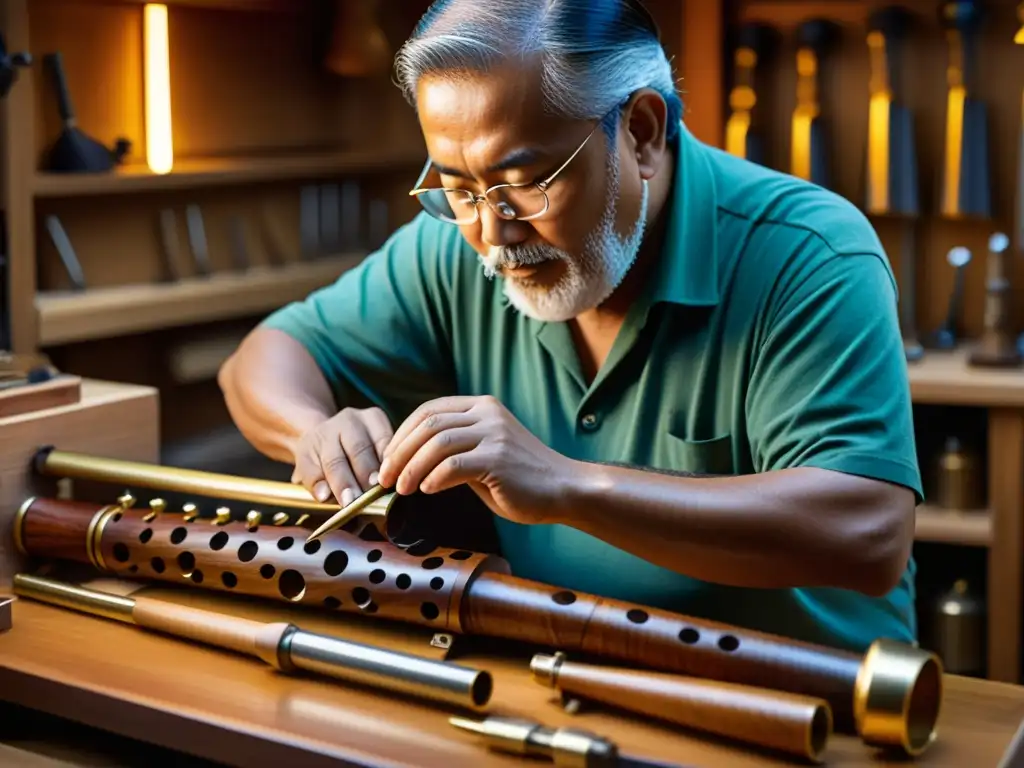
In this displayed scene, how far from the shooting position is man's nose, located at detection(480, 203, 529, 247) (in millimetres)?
1811

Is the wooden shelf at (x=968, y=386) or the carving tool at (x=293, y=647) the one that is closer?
the carving tool at (x=293, y=647)

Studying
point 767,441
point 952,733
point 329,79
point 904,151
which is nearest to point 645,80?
point 767,441

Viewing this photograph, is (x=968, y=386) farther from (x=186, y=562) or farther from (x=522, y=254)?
(x=186, y=562)

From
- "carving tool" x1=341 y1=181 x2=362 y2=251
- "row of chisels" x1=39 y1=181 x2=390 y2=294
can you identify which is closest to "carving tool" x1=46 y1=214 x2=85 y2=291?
"row of chisels" x1=39 y1=181 x2=390 y2=294

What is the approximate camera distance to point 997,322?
346 centimetres

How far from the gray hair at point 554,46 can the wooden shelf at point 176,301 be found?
192 centimetres

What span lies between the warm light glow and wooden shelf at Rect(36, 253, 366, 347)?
0.39 metres

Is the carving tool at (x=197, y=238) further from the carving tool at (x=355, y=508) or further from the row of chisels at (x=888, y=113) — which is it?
the carving tool at (x=355, y=508)

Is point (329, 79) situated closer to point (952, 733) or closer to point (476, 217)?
point (476, 217)

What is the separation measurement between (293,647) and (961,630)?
2.45 m

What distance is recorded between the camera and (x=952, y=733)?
1.38 m

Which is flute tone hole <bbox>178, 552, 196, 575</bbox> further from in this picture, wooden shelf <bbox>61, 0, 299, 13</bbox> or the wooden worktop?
wooden shelf <bbox>61, 0, 299, 13</bbox>

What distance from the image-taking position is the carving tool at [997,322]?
11.3ft

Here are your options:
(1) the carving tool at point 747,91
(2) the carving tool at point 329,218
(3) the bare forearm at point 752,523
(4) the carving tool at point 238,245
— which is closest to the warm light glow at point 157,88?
(4) the carving tool at point 238,245
